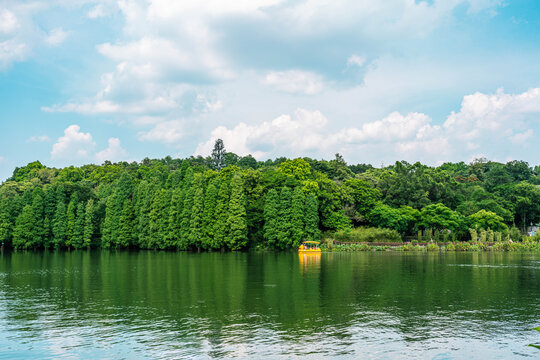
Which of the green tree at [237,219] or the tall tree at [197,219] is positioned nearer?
the green tree at [237,219]

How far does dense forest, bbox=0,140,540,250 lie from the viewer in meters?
70.6

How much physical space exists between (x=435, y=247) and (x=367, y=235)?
10.0m

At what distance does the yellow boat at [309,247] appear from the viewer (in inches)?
2438

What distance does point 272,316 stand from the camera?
19.5 metres

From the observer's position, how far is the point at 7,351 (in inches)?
584

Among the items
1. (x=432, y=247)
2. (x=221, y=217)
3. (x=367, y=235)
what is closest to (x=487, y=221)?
(x=432, y=247)

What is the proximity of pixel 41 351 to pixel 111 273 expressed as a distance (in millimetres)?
22472

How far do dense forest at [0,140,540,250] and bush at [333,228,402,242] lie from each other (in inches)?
70.4

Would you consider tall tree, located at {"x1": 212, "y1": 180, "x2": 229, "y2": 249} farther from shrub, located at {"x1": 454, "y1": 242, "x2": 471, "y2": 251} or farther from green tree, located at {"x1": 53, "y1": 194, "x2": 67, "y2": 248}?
shrub, located at {"x1": 454, "y1": 242, "x2": 471, "y2": 251}

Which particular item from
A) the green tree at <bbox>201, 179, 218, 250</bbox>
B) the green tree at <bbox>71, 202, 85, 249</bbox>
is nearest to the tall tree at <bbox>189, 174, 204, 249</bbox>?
the green tree at <bbox>201, 179, 218, 250</bbox>

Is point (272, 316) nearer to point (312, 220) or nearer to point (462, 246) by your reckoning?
point (312, 220)

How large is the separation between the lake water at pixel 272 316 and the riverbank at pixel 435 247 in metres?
33.6

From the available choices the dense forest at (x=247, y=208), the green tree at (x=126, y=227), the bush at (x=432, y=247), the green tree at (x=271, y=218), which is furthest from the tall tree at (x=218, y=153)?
the bush at (x=432, y=247)

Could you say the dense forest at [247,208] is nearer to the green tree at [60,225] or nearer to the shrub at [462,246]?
the green tree at [60,225]
